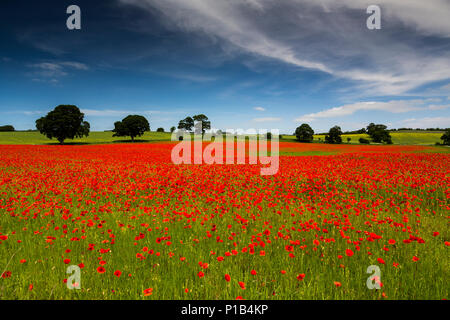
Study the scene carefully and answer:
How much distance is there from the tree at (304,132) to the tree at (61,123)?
67.5 m

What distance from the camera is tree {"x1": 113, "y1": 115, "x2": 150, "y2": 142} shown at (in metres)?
64.8

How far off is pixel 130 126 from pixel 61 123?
17.7 metres

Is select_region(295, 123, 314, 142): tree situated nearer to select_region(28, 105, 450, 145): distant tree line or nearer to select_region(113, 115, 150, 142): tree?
select_region(28, 105, 450, 145): distant tree line

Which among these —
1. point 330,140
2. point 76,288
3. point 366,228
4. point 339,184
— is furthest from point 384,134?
point 76,288

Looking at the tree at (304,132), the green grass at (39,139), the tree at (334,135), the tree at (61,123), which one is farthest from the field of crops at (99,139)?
the tree at (334,135)

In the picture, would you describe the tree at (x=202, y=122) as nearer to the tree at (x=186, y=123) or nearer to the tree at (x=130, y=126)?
the tree at (x=186, y=123)

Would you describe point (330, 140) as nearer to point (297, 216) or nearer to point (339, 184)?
point (339, 184)

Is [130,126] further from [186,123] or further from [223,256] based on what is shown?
[223,256]

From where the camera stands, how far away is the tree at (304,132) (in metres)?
74.3

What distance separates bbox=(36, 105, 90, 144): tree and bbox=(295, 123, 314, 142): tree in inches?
2657

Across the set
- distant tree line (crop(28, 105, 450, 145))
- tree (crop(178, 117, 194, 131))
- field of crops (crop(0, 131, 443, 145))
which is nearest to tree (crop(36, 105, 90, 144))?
distant tree line (crop(28, 105, 450, 145))
